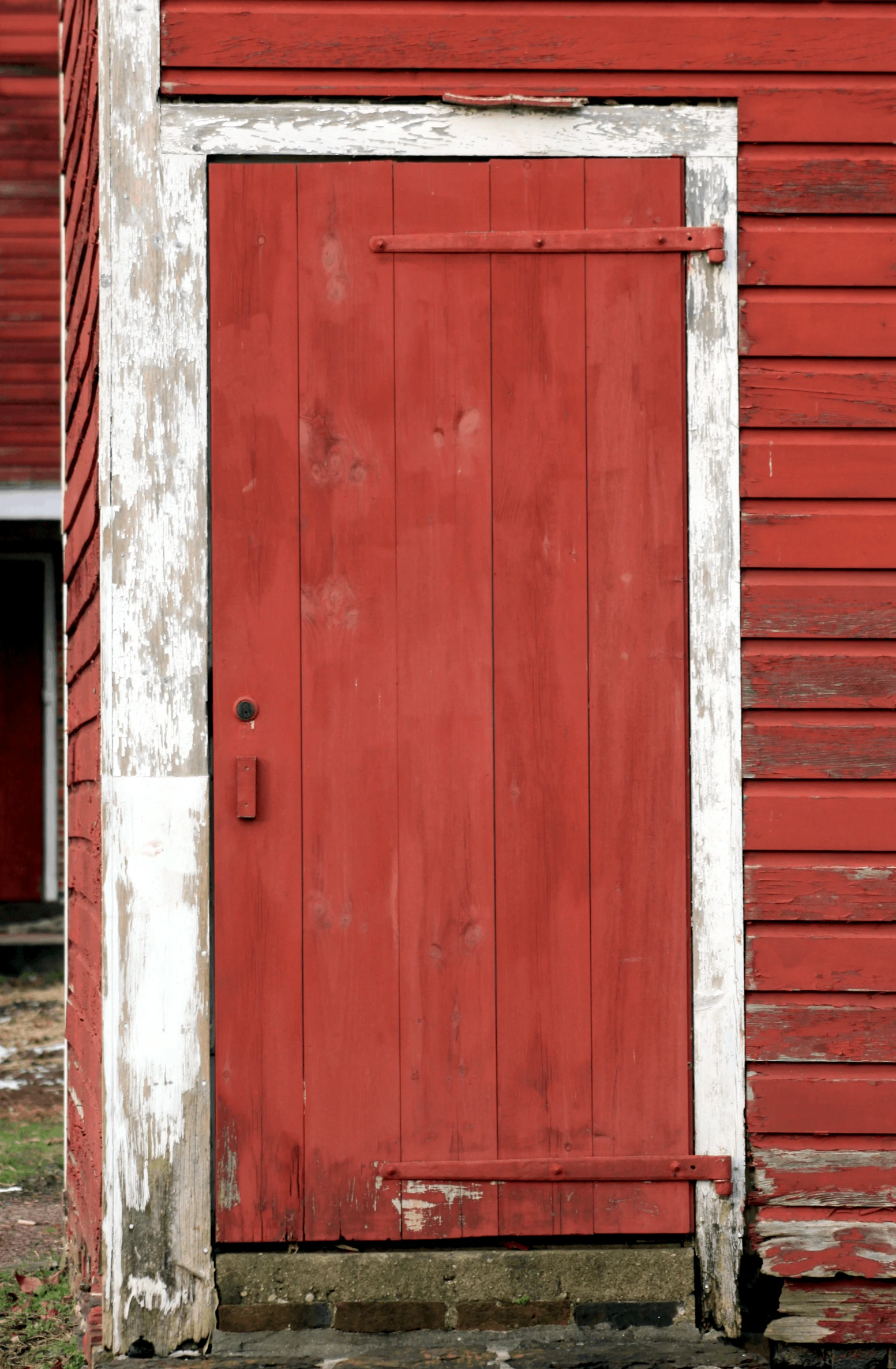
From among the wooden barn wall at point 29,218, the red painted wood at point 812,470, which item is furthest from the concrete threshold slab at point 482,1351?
the wooden barn wall at point 29,218

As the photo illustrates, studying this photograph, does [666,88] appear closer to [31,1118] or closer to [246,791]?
[246,791]

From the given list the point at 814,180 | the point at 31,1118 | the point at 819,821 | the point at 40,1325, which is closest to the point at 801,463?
the point at 814,180

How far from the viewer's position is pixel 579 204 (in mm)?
2967

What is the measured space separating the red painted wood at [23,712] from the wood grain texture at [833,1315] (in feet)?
26.0

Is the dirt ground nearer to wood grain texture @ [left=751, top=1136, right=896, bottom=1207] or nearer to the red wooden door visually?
the red wooden door

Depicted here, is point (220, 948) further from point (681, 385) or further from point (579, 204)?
point (579, 204)

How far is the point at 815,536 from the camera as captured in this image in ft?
9.73

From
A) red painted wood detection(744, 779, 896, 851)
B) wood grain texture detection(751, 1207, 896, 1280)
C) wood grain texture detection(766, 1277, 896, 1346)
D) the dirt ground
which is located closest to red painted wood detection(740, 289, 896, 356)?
red painted wood detection(744, 779, 896, 851)

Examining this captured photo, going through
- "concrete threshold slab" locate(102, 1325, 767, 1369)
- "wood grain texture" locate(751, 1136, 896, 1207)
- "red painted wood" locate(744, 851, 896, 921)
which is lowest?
"concrete threshold slab" locate(102, 1325, 767, 1369)

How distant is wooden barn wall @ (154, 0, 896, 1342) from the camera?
2.92m

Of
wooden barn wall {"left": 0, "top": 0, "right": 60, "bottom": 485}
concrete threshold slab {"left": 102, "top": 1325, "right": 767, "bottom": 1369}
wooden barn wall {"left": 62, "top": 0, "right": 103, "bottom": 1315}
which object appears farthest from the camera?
wooden barn wall {"left": 0, "top": 0, "right": 60, "bottom": 485}


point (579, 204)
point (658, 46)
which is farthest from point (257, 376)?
point (658, 46)

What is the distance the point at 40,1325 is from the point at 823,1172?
7.22 ft

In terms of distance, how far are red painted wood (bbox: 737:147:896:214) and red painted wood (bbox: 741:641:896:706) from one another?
1000 millimetres
